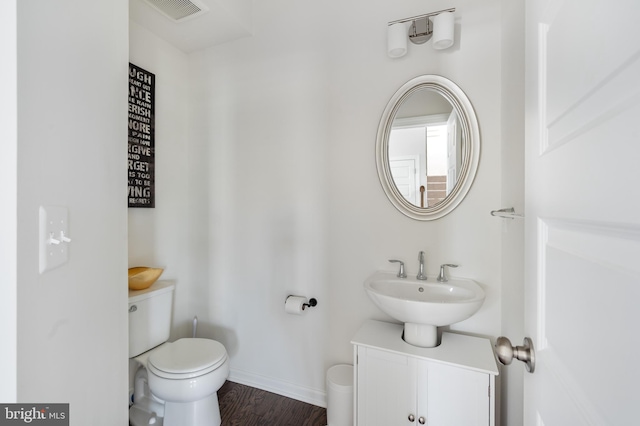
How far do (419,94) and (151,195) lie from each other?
6.29 feet

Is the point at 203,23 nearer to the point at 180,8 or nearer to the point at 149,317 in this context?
the point at 180,8

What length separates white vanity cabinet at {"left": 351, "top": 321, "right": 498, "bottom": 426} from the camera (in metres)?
1.17

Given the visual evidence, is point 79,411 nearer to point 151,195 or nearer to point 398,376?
point 398,376

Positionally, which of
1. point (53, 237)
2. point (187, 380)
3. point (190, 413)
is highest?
point (53, 237)

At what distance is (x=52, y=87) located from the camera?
26.0 inches

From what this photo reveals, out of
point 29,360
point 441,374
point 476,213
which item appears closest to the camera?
point 29,360

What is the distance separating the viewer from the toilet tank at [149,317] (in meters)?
1.59

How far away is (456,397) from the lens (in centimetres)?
119

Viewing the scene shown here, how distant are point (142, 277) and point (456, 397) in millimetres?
1819

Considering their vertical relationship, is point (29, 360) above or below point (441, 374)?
above

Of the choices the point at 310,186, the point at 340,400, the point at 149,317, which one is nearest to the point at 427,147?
the point at 310,186

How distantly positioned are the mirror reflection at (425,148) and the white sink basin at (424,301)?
18.1 inches

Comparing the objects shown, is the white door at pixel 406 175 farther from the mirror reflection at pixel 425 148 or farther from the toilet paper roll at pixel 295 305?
the toilet paper roll at pixel 295 305

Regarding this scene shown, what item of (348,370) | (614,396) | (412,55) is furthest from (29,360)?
(412,55)
